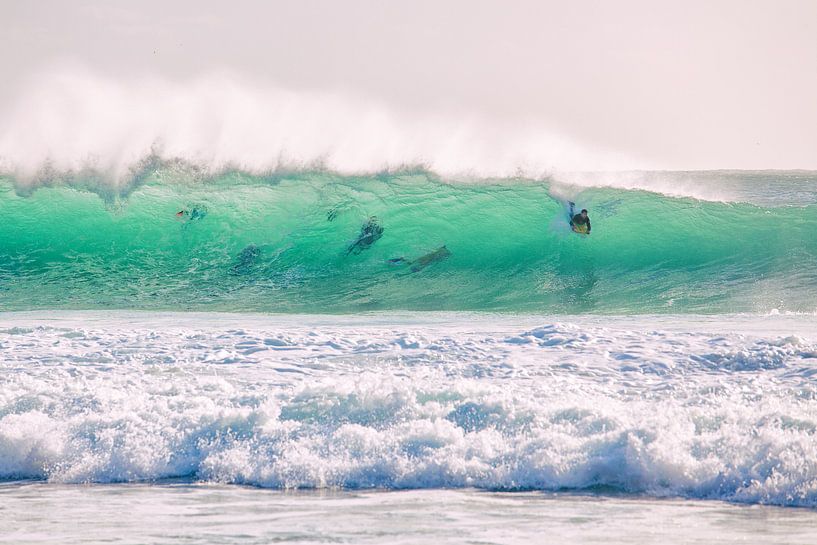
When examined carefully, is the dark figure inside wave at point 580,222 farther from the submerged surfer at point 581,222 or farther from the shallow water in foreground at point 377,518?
the shallow water in foreground at point 377,518

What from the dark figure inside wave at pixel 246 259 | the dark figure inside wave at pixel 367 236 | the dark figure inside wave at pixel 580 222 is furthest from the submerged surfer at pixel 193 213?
the dark figure inside wave at pixel 580 222

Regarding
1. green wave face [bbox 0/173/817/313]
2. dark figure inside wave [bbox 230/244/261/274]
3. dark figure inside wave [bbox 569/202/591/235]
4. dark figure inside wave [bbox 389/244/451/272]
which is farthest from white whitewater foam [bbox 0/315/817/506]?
dark figure inside wave [bbox 569/202/591/235]

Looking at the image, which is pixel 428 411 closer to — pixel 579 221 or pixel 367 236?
pixel 367 236

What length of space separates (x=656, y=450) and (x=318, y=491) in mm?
1963

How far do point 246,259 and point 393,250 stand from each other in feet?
7.59

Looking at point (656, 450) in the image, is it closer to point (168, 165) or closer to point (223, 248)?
point (223, 248)

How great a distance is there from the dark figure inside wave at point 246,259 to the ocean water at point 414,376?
0.12 feet

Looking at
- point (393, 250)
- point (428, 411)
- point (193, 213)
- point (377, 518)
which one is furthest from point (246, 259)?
point (377, 518)

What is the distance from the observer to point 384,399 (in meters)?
6.90

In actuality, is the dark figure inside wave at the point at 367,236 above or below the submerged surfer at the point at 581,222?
below

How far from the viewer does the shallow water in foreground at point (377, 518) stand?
4.68m

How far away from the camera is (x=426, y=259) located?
51.0 feet

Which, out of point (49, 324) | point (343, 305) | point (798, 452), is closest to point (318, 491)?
point (798, 452)

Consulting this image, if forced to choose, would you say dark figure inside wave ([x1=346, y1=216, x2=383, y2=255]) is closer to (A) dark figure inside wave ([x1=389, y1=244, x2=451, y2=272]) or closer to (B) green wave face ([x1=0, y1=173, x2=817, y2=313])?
(B) green wave face ([x1=0, y1=173, x2=817, y2=313])
